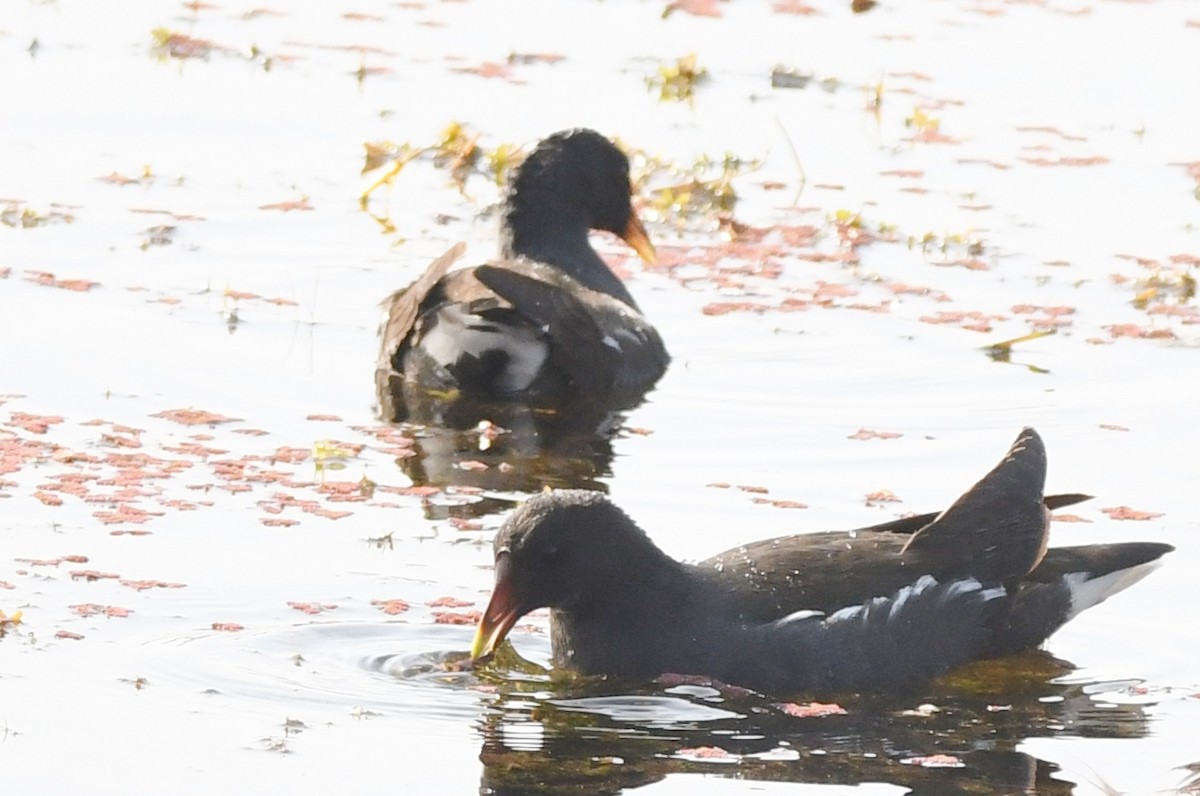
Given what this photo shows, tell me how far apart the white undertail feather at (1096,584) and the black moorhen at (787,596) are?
0.44ft

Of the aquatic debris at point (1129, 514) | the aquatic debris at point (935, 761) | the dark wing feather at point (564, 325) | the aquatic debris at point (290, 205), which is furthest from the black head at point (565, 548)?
the aquatic debris at point (290, 205)

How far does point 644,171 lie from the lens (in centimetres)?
1377

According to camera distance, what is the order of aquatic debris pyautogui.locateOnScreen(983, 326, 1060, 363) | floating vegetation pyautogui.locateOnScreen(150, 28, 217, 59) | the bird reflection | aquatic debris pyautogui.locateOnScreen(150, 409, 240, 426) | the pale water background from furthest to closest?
floating vegetation pyautogui.locateOnScreen(150, 28, 217, 59) < aquatic debris pyautogui.locateOnScreen(983, 326, 1060, 363) < aquatic debris pyautogui.locateOnScreen(150, 409, 240, 426) < the pale water background < the bird reflection

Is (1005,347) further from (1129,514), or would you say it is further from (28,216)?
(28,216)

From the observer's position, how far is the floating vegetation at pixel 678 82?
51.0 feet

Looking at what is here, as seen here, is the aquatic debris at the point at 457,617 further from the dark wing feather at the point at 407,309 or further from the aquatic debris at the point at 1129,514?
the dark wing feather at the point at 407,309

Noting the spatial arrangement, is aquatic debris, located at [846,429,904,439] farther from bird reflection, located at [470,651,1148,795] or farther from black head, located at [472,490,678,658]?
black head, located at [472,490,678,658]

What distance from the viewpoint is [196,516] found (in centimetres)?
850

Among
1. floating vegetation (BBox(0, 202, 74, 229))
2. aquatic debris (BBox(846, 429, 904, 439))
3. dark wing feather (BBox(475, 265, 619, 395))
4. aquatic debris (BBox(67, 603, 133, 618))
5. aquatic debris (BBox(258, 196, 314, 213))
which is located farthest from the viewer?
aquatic debris (BBox(258, 196, 314, 213))

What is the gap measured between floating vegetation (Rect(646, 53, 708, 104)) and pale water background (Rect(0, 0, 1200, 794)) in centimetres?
13

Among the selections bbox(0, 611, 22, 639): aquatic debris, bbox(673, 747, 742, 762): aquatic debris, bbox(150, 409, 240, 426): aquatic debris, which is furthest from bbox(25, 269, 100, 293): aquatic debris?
bbox(673, 747, 742, 762): aquatic debris

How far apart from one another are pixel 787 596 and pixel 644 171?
262 inches

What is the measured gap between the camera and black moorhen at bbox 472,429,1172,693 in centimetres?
728

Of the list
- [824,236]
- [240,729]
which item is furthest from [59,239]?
[240,729]
